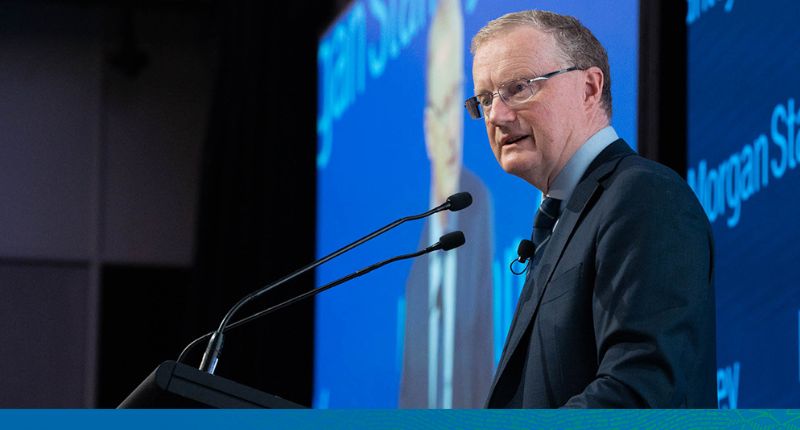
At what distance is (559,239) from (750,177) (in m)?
0.64

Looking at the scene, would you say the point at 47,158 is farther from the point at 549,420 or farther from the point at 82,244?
the point at 549,420

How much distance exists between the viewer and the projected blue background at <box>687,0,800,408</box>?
7.15 feet

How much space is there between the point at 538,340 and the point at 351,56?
9.31ft

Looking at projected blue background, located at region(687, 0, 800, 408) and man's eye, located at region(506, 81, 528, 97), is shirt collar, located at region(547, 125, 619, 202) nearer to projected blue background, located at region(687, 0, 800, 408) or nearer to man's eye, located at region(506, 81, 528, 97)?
man's eye, located at region(506, 81, 528, 97)

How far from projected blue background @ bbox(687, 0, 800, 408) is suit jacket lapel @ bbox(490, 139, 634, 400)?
48 cm

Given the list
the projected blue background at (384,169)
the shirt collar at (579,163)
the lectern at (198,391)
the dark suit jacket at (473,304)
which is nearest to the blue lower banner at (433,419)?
the lectern at (198,391)

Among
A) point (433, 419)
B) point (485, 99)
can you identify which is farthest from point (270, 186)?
point (433, 419)

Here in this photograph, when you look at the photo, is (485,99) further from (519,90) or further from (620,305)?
(620,305)

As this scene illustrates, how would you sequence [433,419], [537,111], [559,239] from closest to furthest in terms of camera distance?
[433,419] < [559,239] < [537,111]

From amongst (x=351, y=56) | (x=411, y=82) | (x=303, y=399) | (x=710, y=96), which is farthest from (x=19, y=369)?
(x=710, y=96)

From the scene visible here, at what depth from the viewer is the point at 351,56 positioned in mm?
4469

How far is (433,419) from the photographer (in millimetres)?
1117

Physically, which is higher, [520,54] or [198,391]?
[520,54]

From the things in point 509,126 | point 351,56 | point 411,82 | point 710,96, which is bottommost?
point 509,126
